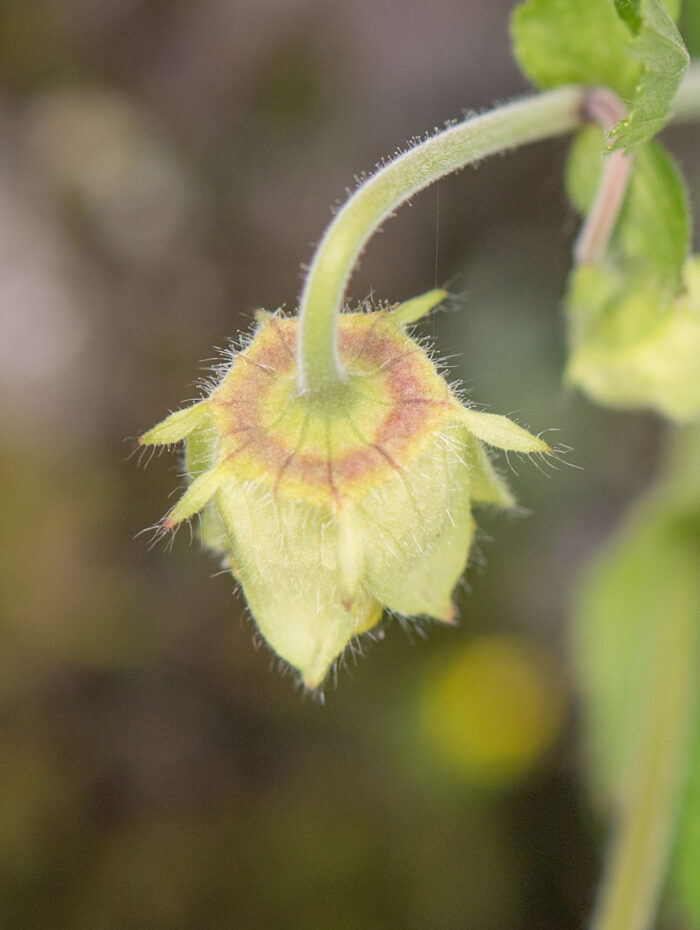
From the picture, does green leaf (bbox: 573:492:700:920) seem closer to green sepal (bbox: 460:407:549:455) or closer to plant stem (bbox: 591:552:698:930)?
plant stem (bbox: 591:552:698:930)

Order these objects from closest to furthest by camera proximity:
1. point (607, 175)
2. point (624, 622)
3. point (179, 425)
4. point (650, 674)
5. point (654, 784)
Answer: point (179, 425) → point (607, 175) → point (654, 784) → point (650, 674) → point (624, 622)

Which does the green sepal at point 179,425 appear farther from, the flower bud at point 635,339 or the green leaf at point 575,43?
the flower bud at point 635,339

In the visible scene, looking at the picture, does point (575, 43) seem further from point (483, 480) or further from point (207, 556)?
point (207, 556)

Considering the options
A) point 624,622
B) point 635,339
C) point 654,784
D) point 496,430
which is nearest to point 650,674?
point 654,784

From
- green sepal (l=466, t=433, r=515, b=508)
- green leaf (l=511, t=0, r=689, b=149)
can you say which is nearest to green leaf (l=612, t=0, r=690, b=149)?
green leaf (l=511, t=0, r=689, b=149)

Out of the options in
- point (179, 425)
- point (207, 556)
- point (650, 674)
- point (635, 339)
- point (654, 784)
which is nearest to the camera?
point (179, 425)

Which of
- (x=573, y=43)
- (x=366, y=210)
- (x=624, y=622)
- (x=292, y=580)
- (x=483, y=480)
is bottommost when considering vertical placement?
(x=292, y=580)
